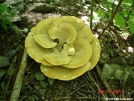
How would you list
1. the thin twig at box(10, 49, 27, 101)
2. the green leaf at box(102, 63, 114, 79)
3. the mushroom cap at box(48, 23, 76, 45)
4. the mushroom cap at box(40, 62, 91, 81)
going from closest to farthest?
the thin twig at box(10, 49, 27, 101) → the mushroom cap at box(40, 62, 91, 81) → the mushroom cap at box(48, 23, 76, 45) → the green leaf at box(102, 63, 114, 79)

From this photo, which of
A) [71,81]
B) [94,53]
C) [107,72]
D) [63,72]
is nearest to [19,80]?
[63,72]

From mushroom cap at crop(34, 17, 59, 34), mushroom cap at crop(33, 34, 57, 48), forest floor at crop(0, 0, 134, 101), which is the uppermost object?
mushroom cap at crop(34, 17, 59, 34)

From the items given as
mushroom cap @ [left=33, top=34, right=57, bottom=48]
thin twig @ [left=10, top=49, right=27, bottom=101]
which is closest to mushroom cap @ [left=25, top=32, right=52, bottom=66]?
mushroom cap @ [left=33, top=34, right=57, bottom=48]

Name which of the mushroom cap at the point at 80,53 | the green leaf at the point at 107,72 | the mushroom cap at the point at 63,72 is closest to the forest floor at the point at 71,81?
the green leaf at the point at 107,72

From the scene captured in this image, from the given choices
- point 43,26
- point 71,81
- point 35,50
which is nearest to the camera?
point 35,50

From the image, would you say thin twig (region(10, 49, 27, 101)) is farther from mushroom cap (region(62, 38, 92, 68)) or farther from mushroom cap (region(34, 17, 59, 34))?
mushroom cap (region(62, 38, 92, 68))

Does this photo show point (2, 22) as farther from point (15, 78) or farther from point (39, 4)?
point (39, 4)

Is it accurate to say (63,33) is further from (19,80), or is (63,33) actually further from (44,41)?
(19,80)
